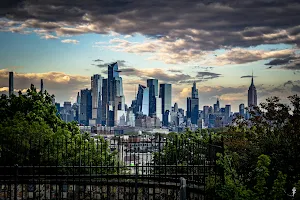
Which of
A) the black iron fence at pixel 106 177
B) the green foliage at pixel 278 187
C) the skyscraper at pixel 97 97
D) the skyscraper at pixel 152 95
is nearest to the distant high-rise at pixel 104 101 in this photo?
the skyscraper at pixel 97 97

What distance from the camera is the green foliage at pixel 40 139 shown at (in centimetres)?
Answer: 1373

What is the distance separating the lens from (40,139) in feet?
46.0

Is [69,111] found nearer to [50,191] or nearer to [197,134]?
[197,134]

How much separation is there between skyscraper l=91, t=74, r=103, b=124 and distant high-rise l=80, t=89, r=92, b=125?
974 millimetres

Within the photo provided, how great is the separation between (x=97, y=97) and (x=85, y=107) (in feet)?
22.9

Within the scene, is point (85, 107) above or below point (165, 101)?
below

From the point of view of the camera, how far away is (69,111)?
71.1 m

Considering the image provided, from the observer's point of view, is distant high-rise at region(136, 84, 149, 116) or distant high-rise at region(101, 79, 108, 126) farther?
distant high-rise at region(136, 84, 149, 116)

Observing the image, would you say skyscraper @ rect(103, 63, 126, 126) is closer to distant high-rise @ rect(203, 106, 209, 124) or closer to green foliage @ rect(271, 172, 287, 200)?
distant high-rise @ rect(203, 106, 209, 124)

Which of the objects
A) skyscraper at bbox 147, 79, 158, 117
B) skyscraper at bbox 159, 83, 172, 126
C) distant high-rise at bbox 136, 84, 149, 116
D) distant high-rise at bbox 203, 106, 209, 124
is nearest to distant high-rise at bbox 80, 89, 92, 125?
skyscraper at bbox 147, 79, 158, 117

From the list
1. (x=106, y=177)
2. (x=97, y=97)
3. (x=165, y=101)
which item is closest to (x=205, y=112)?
(x=165, y=101)

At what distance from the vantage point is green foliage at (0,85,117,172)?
13734mm

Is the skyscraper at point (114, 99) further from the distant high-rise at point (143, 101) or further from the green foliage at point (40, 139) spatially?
the green foliage at point (40, 139)

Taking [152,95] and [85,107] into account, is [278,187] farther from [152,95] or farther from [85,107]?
[152,95]
